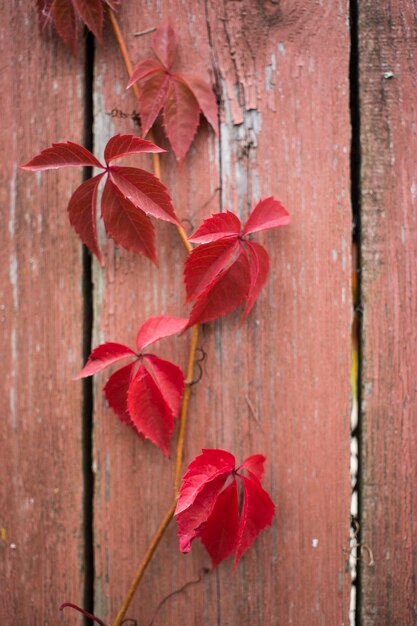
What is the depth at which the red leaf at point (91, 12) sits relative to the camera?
648 mm

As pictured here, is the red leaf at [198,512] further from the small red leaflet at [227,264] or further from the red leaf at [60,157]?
the red leaf at [60,157]

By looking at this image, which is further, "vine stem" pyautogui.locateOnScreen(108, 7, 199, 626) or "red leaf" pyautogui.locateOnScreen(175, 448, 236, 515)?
"vine stem" pyautogui.locateOnScreen(108, 7, 199, 626)

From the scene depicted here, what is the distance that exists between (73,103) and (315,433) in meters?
0.59

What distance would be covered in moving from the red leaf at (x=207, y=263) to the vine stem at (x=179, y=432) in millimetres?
71

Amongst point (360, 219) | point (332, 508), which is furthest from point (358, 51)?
point (332, 508)

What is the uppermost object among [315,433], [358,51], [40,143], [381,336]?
[358,51]

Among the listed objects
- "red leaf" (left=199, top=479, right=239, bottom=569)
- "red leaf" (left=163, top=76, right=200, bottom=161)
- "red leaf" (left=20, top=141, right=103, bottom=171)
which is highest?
"red leaf" (left=163, top=76, right=200, bottom=161)

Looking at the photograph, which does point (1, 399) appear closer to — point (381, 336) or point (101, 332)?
point (101, 332)

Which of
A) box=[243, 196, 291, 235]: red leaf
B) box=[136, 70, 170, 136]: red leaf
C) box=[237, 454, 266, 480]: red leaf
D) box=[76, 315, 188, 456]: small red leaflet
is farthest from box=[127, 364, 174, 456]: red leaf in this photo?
box=[136, 70, 170, 136]: red leaf

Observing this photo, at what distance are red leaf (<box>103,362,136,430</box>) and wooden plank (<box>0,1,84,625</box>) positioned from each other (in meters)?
0.08

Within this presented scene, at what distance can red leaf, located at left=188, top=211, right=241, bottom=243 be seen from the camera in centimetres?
56

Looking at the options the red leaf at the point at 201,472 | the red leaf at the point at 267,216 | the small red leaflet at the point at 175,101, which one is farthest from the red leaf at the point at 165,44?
the red leaf at the point at 201,472

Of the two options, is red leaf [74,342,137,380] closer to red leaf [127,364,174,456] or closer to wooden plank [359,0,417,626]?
red leaf [127,364,174,456]

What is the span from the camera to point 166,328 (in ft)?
2.07
